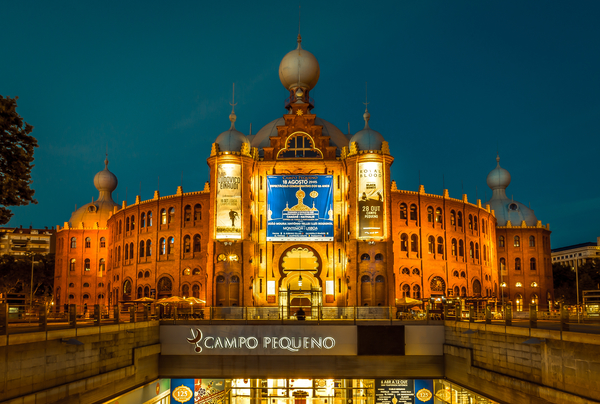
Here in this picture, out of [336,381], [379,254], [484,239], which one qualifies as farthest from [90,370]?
[484,239]

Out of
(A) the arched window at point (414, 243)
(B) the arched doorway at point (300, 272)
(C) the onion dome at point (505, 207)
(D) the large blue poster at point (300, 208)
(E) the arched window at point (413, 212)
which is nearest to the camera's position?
(D) the large blue poster at point (300, 208)

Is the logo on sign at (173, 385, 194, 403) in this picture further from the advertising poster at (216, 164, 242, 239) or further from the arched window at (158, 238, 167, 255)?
the arched window at (158, 238, 167, 255)

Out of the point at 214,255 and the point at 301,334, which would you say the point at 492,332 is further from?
the point at 214,255

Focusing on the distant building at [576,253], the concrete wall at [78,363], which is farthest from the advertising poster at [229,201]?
the distant building at [576,253]

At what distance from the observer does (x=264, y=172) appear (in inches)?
2473

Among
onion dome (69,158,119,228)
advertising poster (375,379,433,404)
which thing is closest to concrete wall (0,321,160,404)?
advertising poster (375,379,433,404)

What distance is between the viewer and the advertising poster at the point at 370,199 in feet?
193

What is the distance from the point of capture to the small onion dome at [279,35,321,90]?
72250mm

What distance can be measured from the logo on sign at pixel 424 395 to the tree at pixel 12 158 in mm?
25912

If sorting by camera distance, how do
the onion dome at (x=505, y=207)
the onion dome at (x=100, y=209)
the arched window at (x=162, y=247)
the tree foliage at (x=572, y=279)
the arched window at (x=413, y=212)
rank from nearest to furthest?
the arched window at (x=413, y=212)
the arched window at (x=162, y=247)
the onion dome at (x=505, y=207)
the onion dome at (x=100, y=209)
the tree foliage at (x=572, y=279)

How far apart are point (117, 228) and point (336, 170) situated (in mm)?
32899

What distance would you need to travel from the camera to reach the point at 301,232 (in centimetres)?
6044

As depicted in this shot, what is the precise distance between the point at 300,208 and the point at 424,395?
26197 millimetres

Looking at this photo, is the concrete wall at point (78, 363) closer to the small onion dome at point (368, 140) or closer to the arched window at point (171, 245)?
the small onion dome at point (368, 140)
